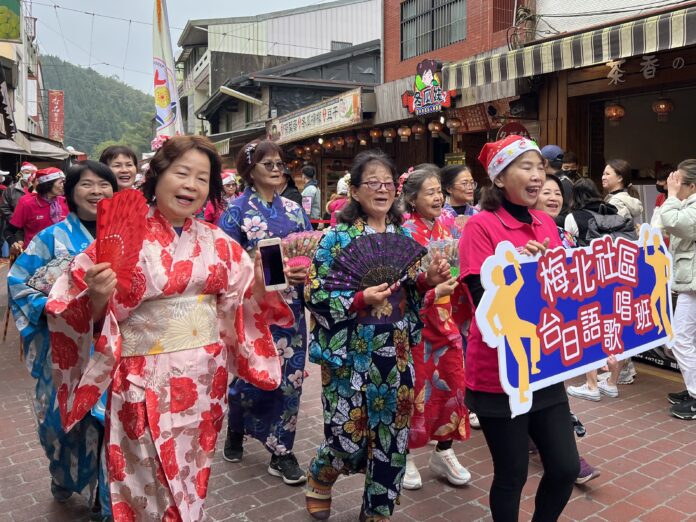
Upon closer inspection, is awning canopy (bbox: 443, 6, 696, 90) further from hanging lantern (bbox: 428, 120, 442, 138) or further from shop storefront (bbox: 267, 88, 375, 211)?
shop storefront (bbox: 267, 88, 375, 211)

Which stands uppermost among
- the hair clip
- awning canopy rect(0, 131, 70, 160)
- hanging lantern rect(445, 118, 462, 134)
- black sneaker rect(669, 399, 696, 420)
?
awning canopy rect(0, 131, 70, 160)

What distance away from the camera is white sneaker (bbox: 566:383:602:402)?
5.43 m

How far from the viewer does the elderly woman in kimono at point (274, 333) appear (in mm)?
3883

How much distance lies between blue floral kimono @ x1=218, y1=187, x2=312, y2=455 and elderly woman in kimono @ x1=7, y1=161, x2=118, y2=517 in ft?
2.76

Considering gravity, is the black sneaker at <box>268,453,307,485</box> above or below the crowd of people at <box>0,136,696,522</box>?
below

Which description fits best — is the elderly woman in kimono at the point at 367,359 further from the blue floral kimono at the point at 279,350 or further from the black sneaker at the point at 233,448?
the black sneaker at the point at 233,448

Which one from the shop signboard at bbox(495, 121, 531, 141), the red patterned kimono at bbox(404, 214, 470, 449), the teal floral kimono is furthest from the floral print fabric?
the shop signboard at bbox(495, 121, 531, 141)

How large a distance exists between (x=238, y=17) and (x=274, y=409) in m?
28.2

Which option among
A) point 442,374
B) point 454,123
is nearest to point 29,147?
point 454,123

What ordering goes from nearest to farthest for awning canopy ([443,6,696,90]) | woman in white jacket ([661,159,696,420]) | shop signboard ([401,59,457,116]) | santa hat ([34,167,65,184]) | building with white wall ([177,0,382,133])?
woman in white jacket ([661,159,696,420]), awning canopy ([443,6,696,90]), santa hat ([34,167,65,184]), shop signboard ([401,59,457,116]), building with white wall ([177,0,382,133])

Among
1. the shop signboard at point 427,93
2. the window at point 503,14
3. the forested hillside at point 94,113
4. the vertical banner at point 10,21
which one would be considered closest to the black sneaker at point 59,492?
the shop signboard at point 427,93

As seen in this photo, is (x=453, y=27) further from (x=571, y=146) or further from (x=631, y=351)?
(x=631, y=351)

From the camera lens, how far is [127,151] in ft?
16.1

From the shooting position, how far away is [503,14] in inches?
460
